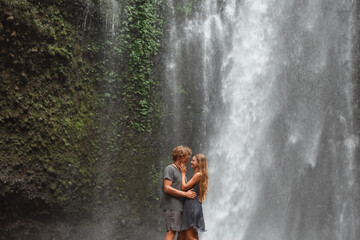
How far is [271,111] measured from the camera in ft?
32.0

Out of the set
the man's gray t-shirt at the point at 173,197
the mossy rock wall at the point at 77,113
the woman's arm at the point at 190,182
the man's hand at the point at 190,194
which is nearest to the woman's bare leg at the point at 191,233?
the man's gray t-shirt at the point at 173,197

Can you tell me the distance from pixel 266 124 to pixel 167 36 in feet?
11.2

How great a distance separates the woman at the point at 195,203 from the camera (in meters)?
3.98

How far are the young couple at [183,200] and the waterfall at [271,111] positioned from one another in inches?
168

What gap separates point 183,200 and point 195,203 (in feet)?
0.47

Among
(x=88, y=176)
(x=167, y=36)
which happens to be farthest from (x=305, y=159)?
(x=88, y=176)

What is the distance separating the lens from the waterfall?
348 inches

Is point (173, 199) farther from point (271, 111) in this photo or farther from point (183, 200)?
point (271, 111)

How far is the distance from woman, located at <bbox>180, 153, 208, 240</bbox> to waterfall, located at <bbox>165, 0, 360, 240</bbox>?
4.27m

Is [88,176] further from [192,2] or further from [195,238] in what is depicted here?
[192,2]

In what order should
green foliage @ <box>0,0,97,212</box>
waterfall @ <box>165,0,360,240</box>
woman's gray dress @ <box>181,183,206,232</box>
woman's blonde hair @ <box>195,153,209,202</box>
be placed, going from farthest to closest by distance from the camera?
waterfall @ <box>165,0,360,240</box>
green foliage @ <box>0,0,97,212</box>
woman's blonde hair @ <box>195,153,209,202</box>
woman's gray dress @ <box>181,183,206,232</box>

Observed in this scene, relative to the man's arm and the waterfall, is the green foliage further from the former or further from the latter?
the man's arm

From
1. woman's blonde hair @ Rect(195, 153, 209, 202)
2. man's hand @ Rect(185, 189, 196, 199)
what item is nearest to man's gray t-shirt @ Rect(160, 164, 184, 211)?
man's hand @ Rect(185, 189, 196, 199)

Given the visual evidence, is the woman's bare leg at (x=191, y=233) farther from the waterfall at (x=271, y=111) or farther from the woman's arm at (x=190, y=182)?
the waterfall at (x=271, y=111)
